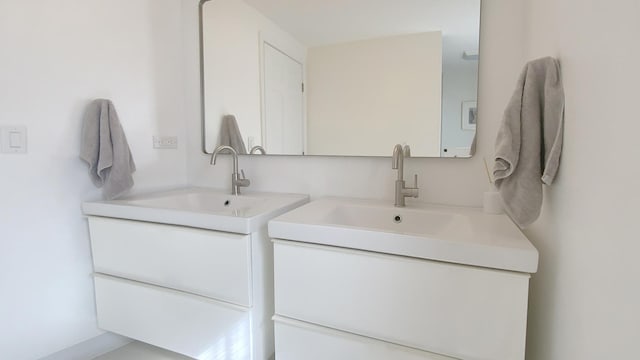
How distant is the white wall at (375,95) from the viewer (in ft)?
4.71

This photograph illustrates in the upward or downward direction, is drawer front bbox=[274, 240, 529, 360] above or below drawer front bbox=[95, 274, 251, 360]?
above

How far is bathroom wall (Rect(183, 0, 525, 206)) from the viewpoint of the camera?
1347 millimetres

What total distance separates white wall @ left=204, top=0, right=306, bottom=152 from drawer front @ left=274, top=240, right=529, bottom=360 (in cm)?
97

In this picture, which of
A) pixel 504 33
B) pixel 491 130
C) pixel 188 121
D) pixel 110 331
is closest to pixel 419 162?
pixel 491 130

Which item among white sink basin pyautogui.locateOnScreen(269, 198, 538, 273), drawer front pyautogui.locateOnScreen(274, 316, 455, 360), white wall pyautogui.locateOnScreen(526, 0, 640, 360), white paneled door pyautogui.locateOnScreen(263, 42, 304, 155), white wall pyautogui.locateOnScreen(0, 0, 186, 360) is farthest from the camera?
white paneled door pyautogui.locateOnScreen(263, 42, 304, 155)

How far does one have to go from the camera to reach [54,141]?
1457 millimetres

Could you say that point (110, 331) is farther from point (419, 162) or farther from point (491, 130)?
point (491, 130)

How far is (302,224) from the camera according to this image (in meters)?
1.10

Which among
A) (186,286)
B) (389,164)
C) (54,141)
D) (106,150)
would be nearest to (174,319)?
(186,286)

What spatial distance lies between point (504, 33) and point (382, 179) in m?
0.78

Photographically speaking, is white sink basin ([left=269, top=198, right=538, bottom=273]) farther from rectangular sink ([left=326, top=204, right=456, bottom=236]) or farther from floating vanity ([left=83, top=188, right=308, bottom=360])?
floating vanity ([left=83, top=188, right=308, bottom=360])

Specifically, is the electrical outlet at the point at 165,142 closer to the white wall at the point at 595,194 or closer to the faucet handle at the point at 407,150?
the faucet handle at the point at 407,150

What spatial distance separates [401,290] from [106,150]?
142 cm

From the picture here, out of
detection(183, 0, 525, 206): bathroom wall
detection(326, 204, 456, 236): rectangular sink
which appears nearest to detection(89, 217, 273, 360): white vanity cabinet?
detection(326, 204, 456, 236): rectangular sink
